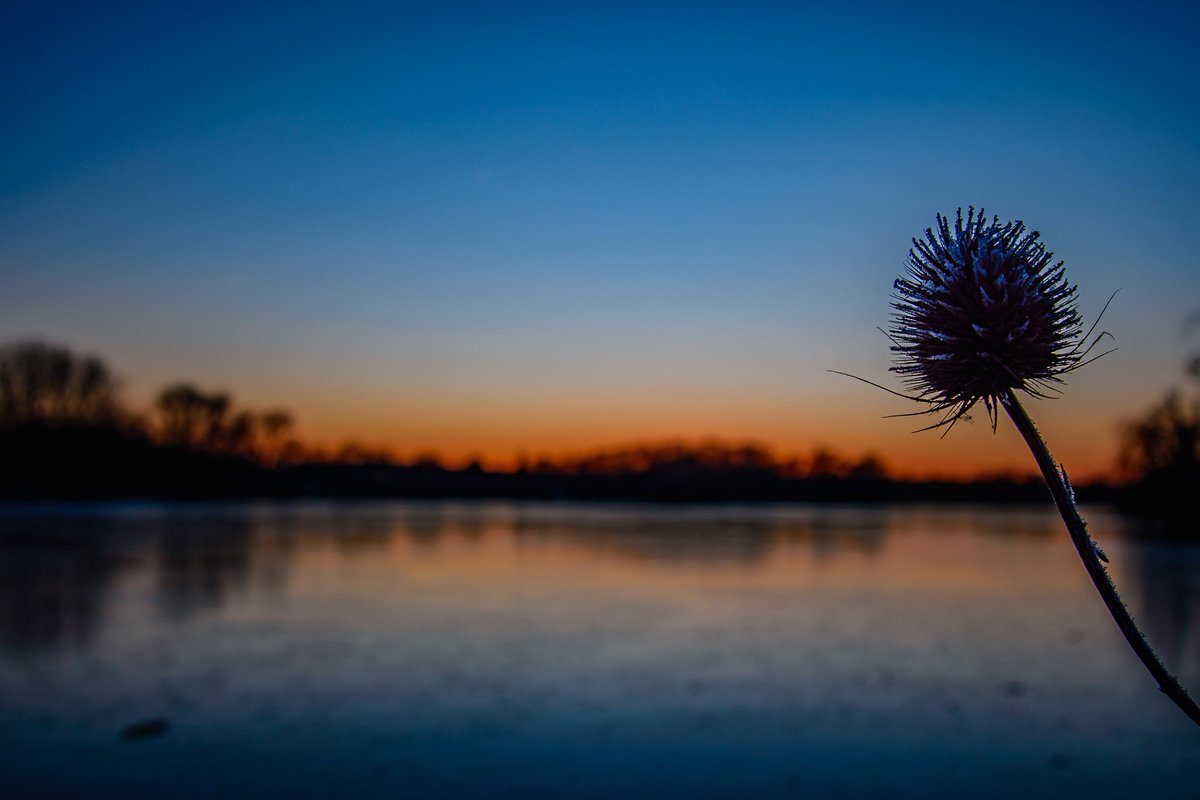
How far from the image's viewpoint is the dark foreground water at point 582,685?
16344 mm

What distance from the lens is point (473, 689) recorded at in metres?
21.6

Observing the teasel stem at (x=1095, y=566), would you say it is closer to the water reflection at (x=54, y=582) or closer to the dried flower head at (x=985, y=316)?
the dried flower head at (x=985, y=316)

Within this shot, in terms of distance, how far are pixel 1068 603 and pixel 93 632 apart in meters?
39.1

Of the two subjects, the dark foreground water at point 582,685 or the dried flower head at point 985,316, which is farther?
the dark foreground water at point 582,685

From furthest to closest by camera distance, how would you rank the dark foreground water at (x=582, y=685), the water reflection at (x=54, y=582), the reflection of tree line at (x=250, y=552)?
the reflection of tree line at (x=250, y=552) < the water reflection at (x=54, y=582) < the dark foreground water at (x=582, y=685)

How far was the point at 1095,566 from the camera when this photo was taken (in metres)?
0.90

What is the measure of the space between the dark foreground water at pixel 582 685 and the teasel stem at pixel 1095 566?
53.3 ft

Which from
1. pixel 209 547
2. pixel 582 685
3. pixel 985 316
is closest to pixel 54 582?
pixel 209 547

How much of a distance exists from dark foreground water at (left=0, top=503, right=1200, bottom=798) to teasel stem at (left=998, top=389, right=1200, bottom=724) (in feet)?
53.3

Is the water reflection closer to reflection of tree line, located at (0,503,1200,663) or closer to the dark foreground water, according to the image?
reflection of tree line, located at (0,503,1200,663)

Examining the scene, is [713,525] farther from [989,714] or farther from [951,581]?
[989,714]

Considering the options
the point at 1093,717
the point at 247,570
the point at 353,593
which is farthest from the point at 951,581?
the point at 247,570

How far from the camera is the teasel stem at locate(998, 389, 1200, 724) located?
0.88 m

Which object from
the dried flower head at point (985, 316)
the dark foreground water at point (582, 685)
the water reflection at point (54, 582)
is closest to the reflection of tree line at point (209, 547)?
the water reflection at point (54, 582)
